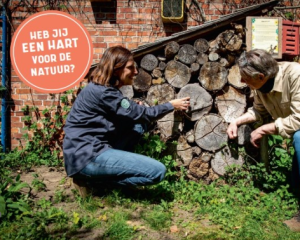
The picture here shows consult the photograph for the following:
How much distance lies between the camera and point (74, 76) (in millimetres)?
4656

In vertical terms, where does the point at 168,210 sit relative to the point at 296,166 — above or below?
below

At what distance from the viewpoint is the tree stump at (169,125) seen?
12.5ft

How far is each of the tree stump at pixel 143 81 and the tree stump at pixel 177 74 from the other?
0.75 feet

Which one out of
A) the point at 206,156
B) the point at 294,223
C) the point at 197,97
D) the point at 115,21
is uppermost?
the point at 115,21

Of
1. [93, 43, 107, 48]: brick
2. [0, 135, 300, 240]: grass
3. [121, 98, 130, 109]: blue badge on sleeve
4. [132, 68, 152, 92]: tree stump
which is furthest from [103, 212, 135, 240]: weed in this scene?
[93, 43, 107, 48]: brick

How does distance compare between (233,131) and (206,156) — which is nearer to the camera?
(233,131)

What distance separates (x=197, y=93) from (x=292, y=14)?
2.14 m

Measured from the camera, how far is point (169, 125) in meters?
3.82

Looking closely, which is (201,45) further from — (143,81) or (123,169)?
(123,169)

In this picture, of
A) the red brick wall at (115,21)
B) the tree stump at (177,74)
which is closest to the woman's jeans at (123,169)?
the tree stump at (177,74)

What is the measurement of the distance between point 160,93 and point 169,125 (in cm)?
40

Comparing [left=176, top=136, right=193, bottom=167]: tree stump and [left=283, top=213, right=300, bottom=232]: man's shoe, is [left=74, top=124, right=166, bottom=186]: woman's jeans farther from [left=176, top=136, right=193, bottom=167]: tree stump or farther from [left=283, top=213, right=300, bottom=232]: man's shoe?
[left=283, top=213, right=300, bottom=232]: man's shoe

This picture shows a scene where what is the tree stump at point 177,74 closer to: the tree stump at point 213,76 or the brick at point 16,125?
the tree stump at point 213,76

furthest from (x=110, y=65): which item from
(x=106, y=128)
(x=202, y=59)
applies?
(x=202, y=59)
